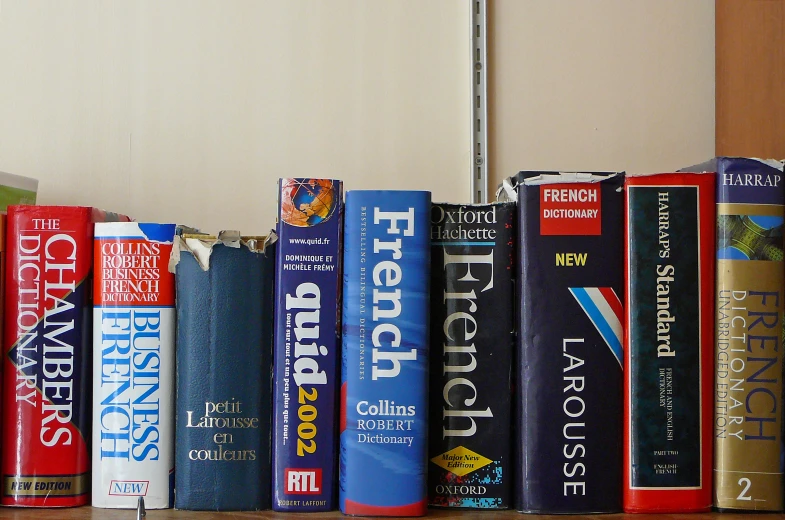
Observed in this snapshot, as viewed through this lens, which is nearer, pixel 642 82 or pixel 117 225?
pixel 117 225

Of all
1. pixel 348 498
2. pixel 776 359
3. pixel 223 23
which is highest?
pixel 223 23

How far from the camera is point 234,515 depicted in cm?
69

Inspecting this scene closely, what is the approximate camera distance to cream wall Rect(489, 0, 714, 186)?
93cm

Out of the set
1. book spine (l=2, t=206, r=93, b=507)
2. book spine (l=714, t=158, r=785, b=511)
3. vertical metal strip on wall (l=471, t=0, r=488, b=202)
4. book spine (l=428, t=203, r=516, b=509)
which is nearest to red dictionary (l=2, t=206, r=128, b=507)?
book spine (l=2, t=206, r=93, b=507)

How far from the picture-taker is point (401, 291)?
698 millimetres

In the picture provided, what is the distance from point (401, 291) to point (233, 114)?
1.18 ft

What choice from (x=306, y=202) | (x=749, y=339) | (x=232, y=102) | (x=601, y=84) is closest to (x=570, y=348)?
(x=749, y=339)

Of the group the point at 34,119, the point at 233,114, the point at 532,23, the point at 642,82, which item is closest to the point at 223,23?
the point at 233,114

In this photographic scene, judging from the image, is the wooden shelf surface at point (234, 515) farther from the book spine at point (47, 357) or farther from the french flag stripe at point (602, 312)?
the french flag stripe at point (602, 312)

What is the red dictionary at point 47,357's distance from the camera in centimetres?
71

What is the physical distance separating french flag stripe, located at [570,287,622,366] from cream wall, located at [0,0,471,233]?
260 mm

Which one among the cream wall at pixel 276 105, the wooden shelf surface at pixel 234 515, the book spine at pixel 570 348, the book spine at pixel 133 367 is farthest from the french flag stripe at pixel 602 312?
the book spine at pixel 133 367

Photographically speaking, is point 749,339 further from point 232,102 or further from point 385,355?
point 232,102

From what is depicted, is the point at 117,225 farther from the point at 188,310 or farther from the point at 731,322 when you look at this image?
the point at 731,322
